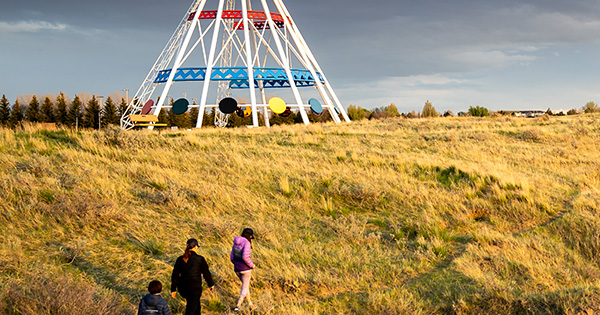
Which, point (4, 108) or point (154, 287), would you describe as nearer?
point (154, 287)

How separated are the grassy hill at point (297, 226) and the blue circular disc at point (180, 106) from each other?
13.4 meters

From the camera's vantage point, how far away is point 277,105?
33.9m

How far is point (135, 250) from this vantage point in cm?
934

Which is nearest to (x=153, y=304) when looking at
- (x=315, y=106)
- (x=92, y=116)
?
(x=315, y=106)

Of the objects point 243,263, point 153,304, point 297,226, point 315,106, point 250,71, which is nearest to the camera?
point 153,304

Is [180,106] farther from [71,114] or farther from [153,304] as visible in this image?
[71,114]

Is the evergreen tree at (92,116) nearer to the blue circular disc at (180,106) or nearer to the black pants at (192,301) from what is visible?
the blue circular disc at (180,106)

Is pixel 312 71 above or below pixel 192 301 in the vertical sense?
above

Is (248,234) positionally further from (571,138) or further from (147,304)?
(571,138)

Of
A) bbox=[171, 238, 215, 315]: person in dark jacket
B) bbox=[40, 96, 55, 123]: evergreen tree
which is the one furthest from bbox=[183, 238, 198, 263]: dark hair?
bbox=[40, 96, 55, 123]: evergreen tree

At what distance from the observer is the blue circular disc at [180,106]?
32.1m

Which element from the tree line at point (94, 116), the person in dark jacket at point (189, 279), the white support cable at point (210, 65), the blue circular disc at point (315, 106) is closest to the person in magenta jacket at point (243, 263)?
the person in dark jacket at point (189, 279)

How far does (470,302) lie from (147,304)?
16.2ft

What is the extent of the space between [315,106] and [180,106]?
381 inches
